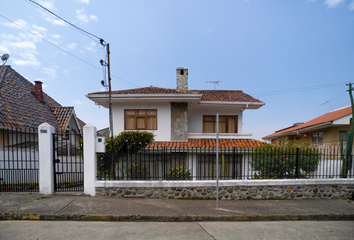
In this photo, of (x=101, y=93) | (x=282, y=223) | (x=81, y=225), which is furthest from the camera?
(x=101, y=93)

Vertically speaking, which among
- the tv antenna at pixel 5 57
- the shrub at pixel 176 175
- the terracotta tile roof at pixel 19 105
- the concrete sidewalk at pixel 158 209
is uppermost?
the tv antenna at pixel 5 57

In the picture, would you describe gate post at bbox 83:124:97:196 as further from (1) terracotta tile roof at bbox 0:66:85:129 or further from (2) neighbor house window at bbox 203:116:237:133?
(2) neighbor house window at bbox 203:116:237:133

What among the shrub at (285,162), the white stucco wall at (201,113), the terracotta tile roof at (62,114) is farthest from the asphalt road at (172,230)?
the terracotta tile roof at (62,114)

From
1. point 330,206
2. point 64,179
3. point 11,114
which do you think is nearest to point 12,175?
point 64,179

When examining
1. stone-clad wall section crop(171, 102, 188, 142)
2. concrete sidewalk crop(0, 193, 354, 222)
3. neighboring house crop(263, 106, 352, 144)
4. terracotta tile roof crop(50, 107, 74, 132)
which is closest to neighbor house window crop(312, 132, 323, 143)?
neighboring house crop(263, 106, 352, 144)

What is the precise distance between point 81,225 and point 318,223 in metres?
6.04

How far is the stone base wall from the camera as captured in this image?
6.35 metres

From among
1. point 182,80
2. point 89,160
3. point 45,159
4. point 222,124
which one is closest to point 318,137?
point 222,124

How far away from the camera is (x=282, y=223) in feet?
16.5

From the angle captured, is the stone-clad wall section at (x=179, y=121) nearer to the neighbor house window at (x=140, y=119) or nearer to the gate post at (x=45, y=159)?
the neighbor house window at (x=140, y=119)

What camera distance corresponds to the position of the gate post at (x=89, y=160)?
6.25m

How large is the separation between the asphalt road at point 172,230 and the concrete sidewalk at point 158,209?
0.62 ft

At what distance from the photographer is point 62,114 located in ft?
52.0

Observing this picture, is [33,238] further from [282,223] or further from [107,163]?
[282,223]
